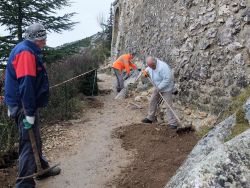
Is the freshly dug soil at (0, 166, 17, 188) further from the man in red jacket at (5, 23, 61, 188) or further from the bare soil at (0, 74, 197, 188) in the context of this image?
the man in red jacket at (5, 23, 61, 188)

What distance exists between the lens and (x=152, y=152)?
6660 mm

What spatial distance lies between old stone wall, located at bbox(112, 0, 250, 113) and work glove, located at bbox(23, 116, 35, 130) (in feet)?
13.2

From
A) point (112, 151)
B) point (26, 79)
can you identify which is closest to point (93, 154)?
point (112, 151)

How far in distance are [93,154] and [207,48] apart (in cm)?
332

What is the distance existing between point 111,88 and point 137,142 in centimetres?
758

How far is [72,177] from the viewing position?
18.7 feet

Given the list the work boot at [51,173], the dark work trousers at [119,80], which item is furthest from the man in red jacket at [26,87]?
the dark work trousers at [119,80]

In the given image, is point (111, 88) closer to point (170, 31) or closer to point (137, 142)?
point (170, 31)

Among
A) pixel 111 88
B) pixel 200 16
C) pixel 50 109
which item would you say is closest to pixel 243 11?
pixel 200 16

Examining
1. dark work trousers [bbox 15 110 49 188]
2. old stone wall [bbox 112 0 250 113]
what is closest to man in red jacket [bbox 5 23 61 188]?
dark work trousers [bbox 15 110 49 188]

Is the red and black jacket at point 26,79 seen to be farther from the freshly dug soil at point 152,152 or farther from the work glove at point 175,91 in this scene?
the work glove at point 175,91

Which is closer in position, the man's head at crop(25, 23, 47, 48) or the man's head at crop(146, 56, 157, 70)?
the man's head at crop(25, 23, 47, 48)

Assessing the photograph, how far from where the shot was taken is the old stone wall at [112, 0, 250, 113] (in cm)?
694

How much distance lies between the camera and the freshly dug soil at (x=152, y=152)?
536 cm
